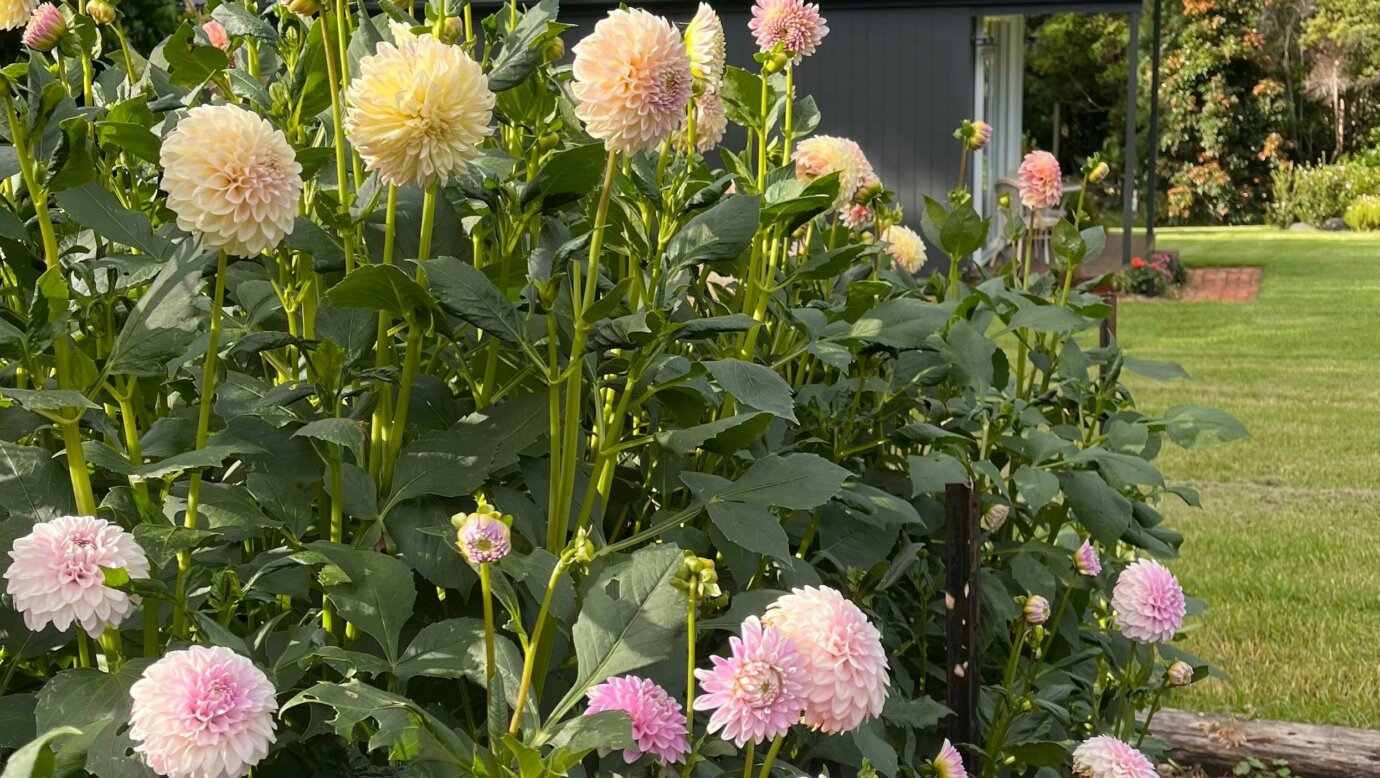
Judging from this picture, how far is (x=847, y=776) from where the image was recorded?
1405 mm

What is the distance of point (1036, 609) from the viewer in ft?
4.85

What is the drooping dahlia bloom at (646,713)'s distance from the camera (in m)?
0.86

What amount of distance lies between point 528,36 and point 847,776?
2.65 feet

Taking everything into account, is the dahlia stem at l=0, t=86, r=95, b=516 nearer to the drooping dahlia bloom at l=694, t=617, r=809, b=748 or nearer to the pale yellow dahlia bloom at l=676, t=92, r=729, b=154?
the drooping dahlia bloom at l=694, t=617, r=809, b=748

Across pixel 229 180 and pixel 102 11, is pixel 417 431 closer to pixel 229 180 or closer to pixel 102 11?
pixel 229 180

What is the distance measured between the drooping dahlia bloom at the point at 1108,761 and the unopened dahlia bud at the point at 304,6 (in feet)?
3.38

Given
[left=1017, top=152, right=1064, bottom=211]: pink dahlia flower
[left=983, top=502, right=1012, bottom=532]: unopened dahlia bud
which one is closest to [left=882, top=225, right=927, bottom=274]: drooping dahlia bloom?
[left=1017, top=152, right=1064, bottom=211]: pink dahlia flower

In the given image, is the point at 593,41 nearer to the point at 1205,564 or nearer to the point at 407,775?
the point at 407,775

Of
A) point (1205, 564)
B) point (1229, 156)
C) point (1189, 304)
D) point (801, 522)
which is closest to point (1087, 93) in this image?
point (1229, 156)

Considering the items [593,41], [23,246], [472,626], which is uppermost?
[593,41]

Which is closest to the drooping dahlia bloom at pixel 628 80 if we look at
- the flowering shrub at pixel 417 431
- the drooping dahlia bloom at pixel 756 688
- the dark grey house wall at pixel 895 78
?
→ the flowering shrub at pixel 417 431

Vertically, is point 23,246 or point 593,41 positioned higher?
point 593,41

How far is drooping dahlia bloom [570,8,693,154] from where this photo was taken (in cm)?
90

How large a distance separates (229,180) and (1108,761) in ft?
3.44
